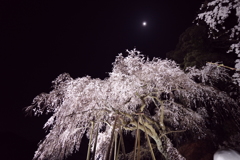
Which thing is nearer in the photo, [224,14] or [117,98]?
[224,14]

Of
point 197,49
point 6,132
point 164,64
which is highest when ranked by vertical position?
point 6,132

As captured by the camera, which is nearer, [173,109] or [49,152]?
[49,152]

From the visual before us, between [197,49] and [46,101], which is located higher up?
[197,49]

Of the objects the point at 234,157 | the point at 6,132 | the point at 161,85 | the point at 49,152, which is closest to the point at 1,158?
the point at 6,132

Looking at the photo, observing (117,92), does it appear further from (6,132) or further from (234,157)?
(6,132)

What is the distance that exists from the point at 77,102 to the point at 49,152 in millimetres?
2008

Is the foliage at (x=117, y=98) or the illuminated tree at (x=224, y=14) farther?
the foliage at (x=117, y=98)

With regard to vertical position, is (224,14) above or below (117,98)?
above

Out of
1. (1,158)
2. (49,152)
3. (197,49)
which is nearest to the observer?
(49,152)

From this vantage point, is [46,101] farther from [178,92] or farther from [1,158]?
[1,158]

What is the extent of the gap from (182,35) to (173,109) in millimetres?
9039

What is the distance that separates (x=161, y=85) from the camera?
6027 millimetres

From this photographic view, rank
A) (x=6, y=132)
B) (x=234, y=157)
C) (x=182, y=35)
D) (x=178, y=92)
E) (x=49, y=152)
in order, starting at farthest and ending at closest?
(x=6, y=132) → (x=182, y=35) → (x=178, y=92) → (x=49, y=152) → (x=234, y=157)

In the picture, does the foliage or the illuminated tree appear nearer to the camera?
the illuminated tree
